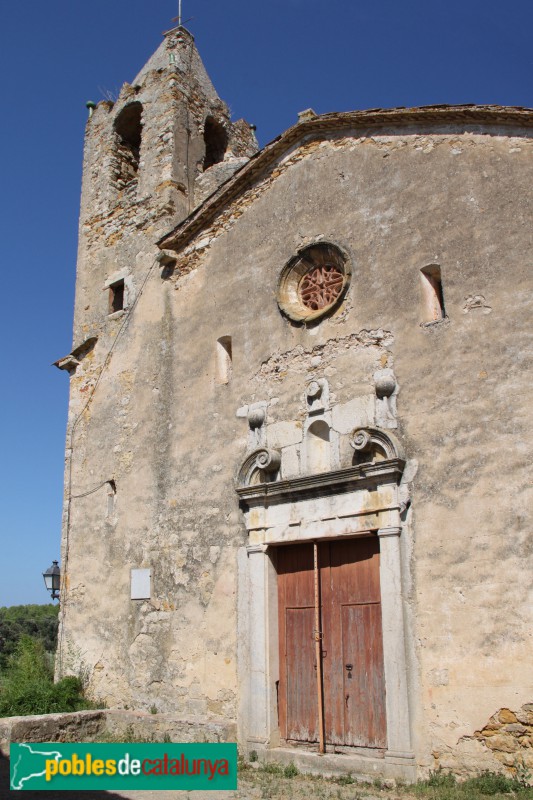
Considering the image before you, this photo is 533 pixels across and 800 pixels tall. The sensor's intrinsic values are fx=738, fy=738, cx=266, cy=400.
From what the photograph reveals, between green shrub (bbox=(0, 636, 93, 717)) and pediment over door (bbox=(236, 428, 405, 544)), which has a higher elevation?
pediment over door (bbox=(236, 428, 405, 544))

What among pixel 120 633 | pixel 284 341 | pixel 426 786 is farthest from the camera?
pixel 120 633

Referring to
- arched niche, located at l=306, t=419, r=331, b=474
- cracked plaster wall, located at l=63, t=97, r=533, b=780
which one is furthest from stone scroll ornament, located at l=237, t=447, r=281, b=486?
arched niche, located at l=306, t=419, r=331, b=474

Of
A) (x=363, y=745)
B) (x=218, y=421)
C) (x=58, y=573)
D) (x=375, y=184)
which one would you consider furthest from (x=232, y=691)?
(x=375, y=184)

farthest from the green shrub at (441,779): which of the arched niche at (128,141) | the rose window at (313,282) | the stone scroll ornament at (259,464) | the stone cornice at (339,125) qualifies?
the arched niche at (128,141)

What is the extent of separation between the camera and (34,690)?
963 centimetres

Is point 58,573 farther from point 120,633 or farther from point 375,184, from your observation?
point 375,184

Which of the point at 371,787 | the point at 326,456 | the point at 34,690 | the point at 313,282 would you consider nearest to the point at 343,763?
the point at 371,787

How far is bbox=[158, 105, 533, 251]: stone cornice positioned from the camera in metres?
7.45

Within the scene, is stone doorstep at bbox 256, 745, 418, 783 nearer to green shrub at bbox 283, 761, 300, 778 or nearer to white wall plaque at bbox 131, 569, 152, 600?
green shrub at bbox 283, 761, 300, 778

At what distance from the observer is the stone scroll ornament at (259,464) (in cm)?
842

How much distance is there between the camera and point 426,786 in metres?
6.26

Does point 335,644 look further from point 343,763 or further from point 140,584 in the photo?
point 140,584

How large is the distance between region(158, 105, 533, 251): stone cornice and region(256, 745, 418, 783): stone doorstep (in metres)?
6.17

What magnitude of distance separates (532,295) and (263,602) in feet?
13.9
